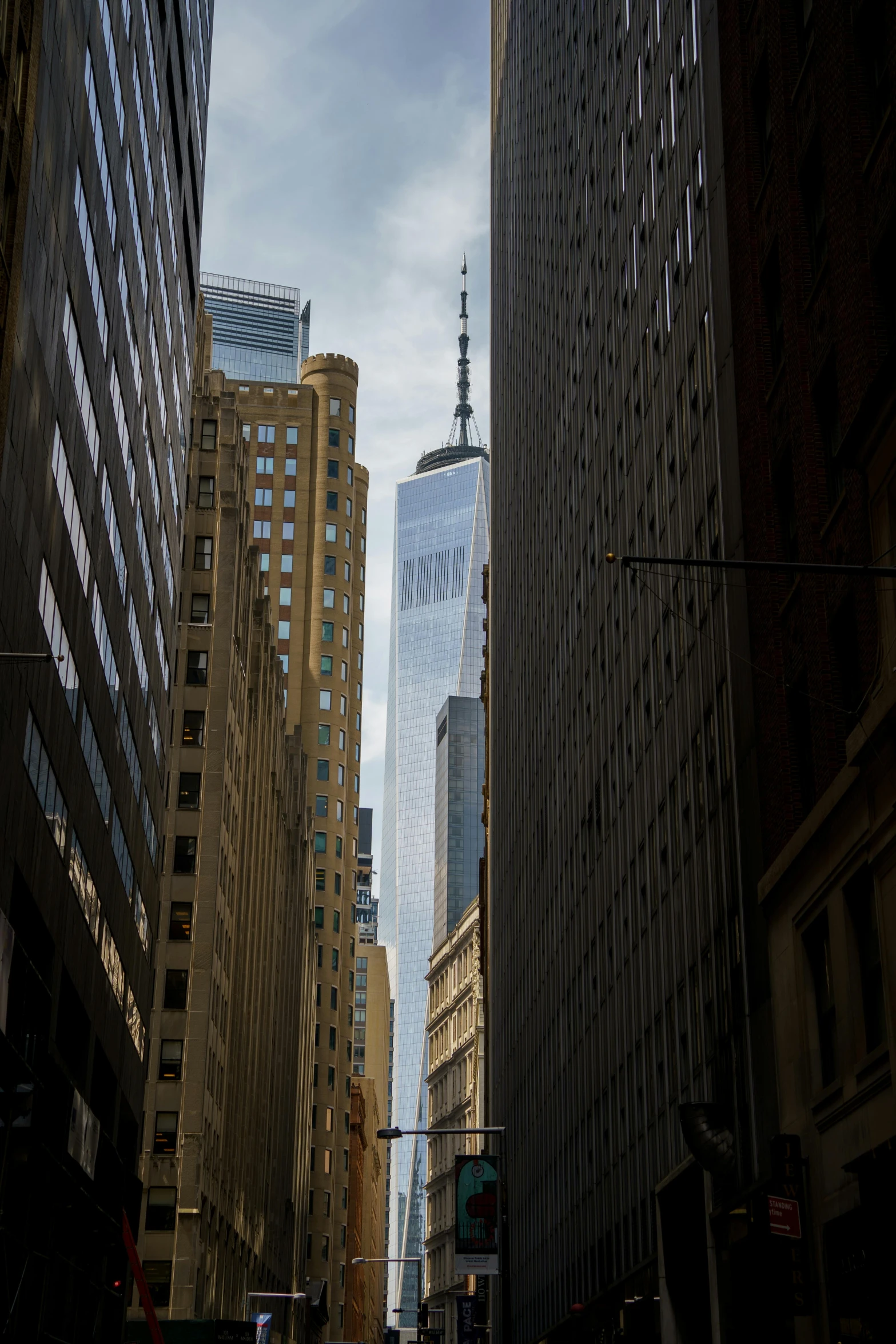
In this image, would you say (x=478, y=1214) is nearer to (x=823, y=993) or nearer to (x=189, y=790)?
(x=823, y=993)

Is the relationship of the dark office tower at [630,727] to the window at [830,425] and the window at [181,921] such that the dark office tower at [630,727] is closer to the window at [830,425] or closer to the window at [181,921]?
the window at [830,425]

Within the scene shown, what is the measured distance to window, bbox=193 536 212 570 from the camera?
273ft

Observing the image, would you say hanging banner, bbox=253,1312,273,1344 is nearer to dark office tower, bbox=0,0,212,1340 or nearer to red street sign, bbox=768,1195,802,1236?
dark office tower, bbox=0,0,212,1340

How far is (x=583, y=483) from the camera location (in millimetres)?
65812

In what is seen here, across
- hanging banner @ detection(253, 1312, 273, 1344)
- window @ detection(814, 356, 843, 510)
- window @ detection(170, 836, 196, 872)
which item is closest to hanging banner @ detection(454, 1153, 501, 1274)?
window @ detection(814, 356, 843, 510)

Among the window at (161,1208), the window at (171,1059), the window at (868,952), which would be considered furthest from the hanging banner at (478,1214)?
the window at (171,1059)

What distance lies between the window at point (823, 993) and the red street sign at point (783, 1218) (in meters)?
2.12

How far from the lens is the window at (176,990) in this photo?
7375cm

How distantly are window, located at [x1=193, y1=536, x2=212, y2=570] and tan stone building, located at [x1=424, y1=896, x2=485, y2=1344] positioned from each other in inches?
2886

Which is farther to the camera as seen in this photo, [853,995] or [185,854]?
[185,854]

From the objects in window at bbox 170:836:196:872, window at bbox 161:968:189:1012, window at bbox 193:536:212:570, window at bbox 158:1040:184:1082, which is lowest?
window at bbox 158:1040:184:1082

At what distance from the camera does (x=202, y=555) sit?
83.3 metres

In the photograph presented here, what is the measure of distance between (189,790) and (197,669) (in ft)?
21.6

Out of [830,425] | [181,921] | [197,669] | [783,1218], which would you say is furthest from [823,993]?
[197,669]
